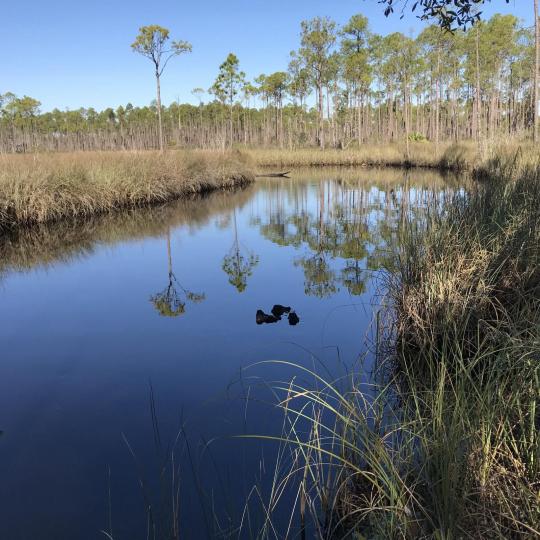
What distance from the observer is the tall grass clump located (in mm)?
1650

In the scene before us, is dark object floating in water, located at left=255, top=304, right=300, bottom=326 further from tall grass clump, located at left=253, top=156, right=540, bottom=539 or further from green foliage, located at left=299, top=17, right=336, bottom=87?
green foliage, located at left=299, top=17, right=336, bottom=87

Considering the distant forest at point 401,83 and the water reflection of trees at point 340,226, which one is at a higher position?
the distant forest at point 401,83

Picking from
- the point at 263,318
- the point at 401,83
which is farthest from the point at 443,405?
the point at 401,83

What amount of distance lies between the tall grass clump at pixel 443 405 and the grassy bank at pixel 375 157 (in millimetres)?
20060

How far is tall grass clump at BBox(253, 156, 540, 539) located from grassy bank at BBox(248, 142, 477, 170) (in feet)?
65.8

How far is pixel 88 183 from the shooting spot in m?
11.8

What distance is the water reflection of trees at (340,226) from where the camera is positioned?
6535 mm

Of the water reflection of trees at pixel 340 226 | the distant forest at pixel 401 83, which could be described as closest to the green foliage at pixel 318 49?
the distant forest at pixel 401 83

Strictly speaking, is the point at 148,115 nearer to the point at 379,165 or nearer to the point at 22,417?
the point at 379,165

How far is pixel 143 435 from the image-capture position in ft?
9.43

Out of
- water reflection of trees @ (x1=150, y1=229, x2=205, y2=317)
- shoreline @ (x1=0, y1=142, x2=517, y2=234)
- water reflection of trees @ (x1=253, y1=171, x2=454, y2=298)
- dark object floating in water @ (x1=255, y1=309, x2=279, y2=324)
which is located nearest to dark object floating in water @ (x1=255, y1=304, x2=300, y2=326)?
dark object floating in water @ (x1=255, y1=309, x2=279, y2=324)

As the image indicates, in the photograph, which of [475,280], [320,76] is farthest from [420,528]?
[320,76]

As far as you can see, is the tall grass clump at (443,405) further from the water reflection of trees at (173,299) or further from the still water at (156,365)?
the water reflection of trees at (173,299)

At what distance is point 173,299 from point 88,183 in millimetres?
7420
